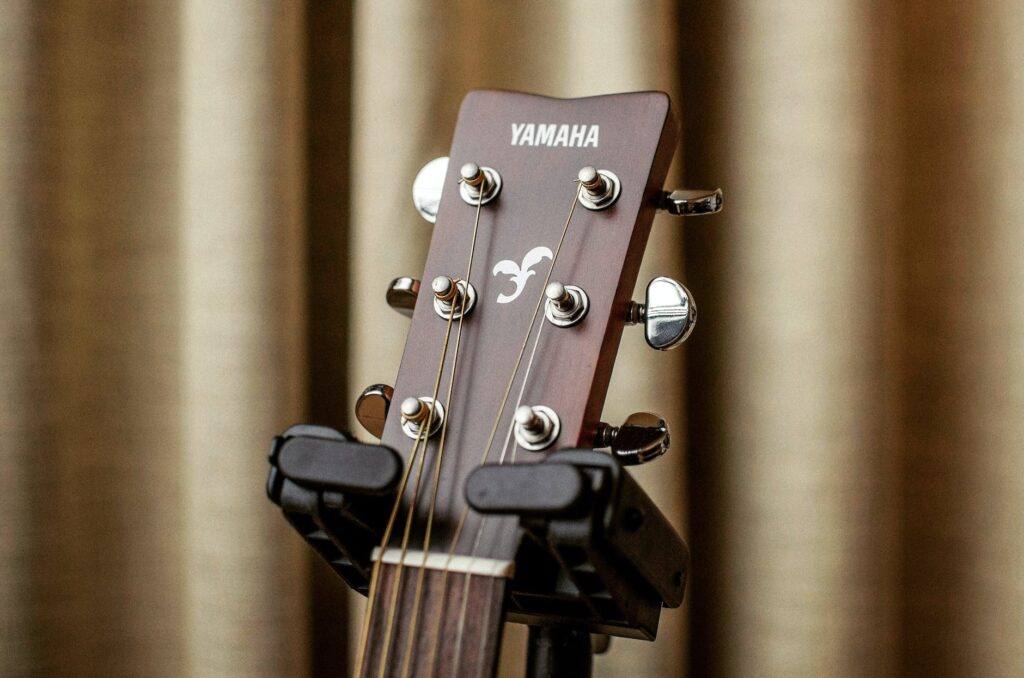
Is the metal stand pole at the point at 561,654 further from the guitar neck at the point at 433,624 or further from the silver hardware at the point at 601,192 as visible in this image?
the silver hardware at the point at 601,192

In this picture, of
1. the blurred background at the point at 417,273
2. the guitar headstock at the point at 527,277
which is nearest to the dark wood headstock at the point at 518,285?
the guitar headstock at the point at 527,277

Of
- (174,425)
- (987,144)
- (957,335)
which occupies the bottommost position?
(174,425)

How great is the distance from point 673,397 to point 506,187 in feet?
0.87

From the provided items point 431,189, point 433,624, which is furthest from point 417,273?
point 433,624

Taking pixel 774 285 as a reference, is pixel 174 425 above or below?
below

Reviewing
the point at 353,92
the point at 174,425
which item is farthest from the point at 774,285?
the point at 174,425

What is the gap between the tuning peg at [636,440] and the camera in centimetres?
56

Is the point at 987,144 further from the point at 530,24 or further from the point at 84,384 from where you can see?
the point at 84,384

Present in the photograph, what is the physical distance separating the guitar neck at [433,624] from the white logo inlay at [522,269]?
0.19 metres

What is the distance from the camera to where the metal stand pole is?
21.6 inches

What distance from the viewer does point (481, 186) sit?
62cm

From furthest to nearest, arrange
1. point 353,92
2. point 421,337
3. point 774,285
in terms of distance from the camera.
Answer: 1. point 353,92
2. point 774,285
3. point 421,337

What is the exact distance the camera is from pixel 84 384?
882mm

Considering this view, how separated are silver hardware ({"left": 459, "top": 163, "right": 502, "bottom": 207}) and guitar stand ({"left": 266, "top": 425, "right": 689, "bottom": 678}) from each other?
0.65ft
